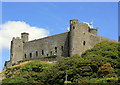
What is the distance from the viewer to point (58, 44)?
50969 millimetres

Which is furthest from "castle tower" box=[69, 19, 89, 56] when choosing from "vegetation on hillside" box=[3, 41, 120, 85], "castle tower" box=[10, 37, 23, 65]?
"castle tower" box=[10, 37, 23, 65]

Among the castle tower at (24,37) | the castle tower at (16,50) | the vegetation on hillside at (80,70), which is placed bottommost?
the vegetation on hillside at (80,70)

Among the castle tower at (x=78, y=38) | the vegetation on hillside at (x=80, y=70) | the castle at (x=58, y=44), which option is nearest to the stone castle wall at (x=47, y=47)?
the castle at (x=58, y=44)

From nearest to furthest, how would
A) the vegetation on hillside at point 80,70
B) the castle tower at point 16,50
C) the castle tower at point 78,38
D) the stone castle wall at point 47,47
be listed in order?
the vegetation on hillside at point 80,70 < the castle tower at point 78,38 < the stone castle wall at point 47,47 < the castle tower at point 16,50

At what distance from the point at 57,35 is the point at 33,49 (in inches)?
242

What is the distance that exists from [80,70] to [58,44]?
44.5 feet

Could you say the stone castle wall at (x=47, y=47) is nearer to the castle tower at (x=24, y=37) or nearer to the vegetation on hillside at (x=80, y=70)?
the castle tower at (x=24, y=37)

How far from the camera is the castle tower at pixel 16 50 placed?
187 ft

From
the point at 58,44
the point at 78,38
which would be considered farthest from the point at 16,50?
the point at 78,38

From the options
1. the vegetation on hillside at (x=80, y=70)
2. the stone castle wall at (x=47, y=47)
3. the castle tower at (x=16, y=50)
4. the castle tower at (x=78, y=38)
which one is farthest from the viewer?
the castle tower at (x=16, y=50)

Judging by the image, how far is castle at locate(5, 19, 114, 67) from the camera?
4775 centimetres

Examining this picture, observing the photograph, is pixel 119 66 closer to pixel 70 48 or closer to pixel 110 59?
→ pixel 110 59

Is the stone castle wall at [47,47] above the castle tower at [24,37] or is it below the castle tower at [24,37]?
below

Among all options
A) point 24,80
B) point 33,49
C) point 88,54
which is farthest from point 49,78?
point 33,49
